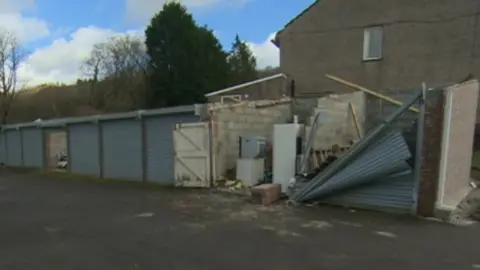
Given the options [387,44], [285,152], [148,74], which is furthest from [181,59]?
[285,152]

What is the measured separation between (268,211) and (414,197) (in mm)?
3036

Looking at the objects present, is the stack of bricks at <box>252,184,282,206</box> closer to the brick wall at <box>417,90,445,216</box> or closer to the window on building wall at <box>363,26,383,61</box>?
the brick wall at <box>417,90,445,216</box>

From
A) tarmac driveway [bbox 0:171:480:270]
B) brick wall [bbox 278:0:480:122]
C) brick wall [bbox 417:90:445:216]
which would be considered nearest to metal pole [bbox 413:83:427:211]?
brick wall [bbox 417:90:445:216]

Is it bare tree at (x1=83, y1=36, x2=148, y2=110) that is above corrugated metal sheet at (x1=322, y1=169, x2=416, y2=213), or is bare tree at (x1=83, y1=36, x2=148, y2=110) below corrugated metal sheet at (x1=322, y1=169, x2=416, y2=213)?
above

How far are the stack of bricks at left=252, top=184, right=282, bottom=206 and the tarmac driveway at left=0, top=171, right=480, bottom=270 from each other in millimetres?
401

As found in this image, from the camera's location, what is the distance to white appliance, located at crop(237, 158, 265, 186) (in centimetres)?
1258

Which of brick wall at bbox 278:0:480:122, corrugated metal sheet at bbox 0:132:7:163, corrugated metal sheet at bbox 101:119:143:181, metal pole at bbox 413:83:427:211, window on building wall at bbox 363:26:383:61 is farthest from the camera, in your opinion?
corrugated metal sheet at bbox 0:132:7:163

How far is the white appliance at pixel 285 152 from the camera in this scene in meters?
11.1

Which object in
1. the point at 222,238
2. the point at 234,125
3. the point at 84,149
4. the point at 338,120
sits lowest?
the point at 84,149

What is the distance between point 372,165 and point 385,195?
0.69 metres

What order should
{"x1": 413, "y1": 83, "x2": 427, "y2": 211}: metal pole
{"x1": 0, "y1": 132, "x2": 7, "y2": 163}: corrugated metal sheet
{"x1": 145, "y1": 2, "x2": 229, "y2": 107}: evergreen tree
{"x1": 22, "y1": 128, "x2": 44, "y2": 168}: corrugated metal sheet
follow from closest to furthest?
{"x1": 413, "y1": 83, "x2": 427, "y2": 211}: metal pole < {"x1": 22, "y1": 128, "x2": 44, "y2": 168}: corrugated metal sheet < {"x1": 0, "y1": 132, "x2": 7, "y2": 163}: corrugated metal sheet < {"x1": 145, "y1": 2, "x2": 229, "y2": 107}: evergreen tree

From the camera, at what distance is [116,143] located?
18094 mm

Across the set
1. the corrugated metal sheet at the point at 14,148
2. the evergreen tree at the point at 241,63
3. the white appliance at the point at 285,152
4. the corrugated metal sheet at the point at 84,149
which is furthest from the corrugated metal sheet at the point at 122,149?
the evergreen tree at the point at 241,63

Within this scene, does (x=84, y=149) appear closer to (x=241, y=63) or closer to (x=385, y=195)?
(x=385, y=195)
